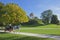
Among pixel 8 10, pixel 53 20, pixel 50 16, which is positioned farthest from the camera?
pixel 50 16

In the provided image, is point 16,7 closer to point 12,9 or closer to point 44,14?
point 12,9

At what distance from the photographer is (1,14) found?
33.8 metres

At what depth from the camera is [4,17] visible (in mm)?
31859

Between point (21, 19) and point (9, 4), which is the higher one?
point (9, 4)

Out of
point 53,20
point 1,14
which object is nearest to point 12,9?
point 1,14

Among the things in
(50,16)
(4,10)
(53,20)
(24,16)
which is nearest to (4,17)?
(4,10)

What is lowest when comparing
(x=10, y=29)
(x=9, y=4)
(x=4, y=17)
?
(x=10, y=29)

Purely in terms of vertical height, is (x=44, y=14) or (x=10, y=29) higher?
(x=44, y=14)

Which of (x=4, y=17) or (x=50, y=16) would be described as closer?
(x=4, y=17)

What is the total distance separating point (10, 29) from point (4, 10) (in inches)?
149

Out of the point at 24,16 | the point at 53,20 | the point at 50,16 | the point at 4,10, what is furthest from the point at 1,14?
the point at 50,16

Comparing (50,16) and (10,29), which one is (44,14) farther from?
(10,29)

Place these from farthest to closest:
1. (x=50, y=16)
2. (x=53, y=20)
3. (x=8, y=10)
→ (x=50, y=16) → (x=53, y=20) → (x=8, y=10)

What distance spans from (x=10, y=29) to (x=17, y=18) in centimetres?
244
